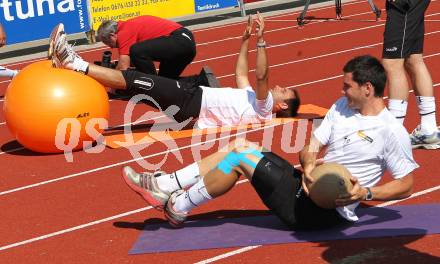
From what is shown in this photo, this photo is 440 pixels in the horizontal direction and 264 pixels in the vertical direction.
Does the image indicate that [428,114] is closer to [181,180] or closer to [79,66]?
[181,180]

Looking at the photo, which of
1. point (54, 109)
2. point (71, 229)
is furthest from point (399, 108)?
point (54, 109)

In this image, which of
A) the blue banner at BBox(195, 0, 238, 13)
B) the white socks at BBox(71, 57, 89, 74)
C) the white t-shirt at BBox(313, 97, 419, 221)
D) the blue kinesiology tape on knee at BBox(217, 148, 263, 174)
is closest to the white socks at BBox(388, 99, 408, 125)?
the white t-shirt at BBox(313, 97, 419, 221)

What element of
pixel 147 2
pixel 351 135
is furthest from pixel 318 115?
pixel 147 2

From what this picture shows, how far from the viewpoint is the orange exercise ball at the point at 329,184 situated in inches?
215

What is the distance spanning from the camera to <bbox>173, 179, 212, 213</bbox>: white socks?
241 inches

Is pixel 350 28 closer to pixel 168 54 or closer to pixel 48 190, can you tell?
pixel 168 54

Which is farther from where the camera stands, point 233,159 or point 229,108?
point 229,108

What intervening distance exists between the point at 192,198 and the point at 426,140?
2937mm

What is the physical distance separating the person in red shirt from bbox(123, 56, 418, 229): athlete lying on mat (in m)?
5.14

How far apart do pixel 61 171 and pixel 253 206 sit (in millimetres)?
2328

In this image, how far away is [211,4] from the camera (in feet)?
62.0

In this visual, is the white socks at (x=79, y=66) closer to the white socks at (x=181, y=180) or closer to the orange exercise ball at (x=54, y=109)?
the orange exercise ball at (x=54, y=109)

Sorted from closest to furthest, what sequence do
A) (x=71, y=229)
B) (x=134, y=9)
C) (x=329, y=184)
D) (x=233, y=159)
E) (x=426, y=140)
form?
(x=329, y=184) < (x=233, y=159) < (x=71, y=229) < (x=426, y=140) < (x=134, y=9)

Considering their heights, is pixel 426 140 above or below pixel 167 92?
below
